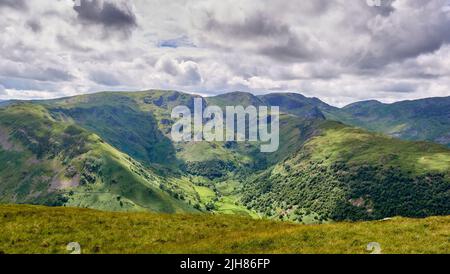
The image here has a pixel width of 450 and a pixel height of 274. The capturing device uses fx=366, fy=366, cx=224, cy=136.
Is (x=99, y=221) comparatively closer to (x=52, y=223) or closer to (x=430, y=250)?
(x=52, y=223)

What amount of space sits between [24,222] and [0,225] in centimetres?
225

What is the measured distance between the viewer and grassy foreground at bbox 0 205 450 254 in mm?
30938

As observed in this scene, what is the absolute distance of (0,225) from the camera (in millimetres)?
37719

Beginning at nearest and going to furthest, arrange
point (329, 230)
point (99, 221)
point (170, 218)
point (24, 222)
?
point (329, 230) < point (24, 222) < point (99, 221) < point (170, 218)

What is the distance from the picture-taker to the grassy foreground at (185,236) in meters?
30.9

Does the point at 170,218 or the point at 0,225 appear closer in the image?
the point at 0,225

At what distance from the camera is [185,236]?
38.8 meters

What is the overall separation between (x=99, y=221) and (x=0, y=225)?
9.72m

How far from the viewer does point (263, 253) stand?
2784 cm
